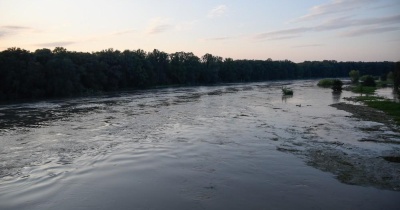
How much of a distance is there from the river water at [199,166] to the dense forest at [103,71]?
38303 mm

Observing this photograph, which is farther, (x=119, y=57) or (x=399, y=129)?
(x=119, y=57)

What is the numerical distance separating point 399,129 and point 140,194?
22296 millimetres

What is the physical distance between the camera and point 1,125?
1195 inches

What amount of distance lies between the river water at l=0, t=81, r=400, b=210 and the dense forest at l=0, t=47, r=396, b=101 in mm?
38303

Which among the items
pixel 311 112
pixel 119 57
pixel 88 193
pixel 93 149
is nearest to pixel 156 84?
pixel 119 57

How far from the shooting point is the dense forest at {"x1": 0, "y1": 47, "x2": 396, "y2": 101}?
202ft

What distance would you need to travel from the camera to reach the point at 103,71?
86.6 meters

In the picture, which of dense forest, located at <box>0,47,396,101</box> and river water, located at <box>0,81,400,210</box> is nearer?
river water, located at <box>0,81,400,210</box>

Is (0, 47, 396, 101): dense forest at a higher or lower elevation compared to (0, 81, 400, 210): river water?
higher

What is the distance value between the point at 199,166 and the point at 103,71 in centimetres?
7596

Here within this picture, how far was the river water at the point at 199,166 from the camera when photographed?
12.2 m

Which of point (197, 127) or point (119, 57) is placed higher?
point (119, 57)

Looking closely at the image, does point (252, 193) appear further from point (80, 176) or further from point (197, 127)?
point (197, 127)

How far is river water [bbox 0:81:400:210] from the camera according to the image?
1222cm
